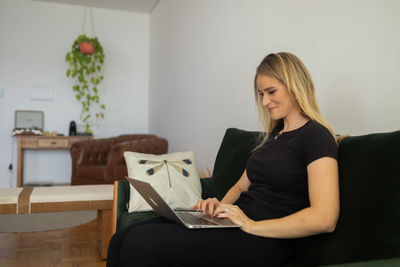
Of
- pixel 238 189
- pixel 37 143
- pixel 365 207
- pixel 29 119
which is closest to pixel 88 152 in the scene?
pixel 37 143

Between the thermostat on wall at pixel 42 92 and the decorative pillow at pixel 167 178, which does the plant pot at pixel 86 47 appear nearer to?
the thermostat on wall at pixel 42 92

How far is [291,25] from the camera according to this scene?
2.26 m

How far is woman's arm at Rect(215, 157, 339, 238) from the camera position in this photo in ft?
3.85

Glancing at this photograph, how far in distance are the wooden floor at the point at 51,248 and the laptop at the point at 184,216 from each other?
1258mm

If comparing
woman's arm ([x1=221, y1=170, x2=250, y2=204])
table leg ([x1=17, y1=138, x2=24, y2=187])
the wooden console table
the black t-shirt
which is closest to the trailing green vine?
the wooden console table

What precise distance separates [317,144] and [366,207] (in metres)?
0.24

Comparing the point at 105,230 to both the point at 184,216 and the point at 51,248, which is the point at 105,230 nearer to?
the point at 51,248

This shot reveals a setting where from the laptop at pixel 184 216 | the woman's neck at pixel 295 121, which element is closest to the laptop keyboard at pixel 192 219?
the laptop at pixel 184 216

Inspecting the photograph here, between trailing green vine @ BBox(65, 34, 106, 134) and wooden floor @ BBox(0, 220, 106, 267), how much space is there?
275 centimetres

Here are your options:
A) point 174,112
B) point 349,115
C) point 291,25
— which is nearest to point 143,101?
point 174,112

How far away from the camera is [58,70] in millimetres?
5770

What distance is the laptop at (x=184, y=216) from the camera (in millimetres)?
1230

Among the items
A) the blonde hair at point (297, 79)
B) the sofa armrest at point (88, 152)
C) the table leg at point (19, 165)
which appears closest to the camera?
the blonde hair at point (297, 79)

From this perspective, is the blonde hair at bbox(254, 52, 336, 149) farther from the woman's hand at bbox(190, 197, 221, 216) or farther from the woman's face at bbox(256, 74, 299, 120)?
the woman's hand at bbox(190, 197, 221, 216)
